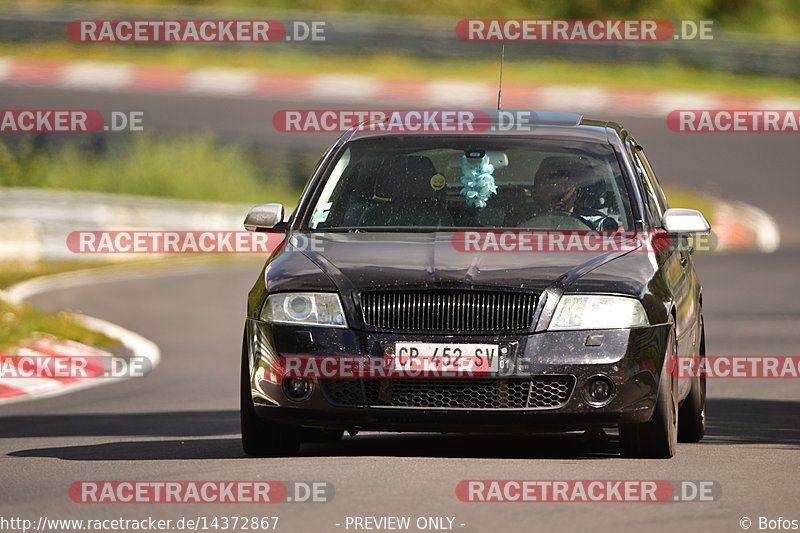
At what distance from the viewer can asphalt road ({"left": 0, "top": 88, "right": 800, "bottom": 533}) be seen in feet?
23.6

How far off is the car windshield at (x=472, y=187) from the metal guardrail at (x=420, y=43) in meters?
30.4

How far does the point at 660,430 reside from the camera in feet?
27.9

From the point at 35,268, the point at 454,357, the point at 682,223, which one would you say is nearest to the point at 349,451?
the point at 454,357

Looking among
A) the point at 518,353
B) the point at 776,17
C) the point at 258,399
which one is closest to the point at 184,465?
the point at 258,399

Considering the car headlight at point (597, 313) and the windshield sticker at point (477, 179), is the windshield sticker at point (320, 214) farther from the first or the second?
the car headlight at point (597, 313)

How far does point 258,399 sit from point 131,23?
3245cm

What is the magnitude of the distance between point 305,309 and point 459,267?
29.9 inches

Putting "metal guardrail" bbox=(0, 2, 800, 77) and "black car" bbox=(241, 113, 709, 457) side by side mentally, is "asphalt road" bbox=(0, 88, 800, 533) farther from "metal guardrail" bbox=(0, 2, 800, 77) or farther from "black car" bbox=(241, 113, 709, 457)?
"metal guardrail" bbox=(0, 2, 800, 77)

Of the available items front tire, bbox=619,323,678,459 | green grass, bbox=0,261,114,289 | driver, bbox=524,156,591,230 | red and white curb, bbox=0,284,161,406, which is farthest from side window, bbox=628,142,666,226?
green grass, bbox=0,261,114,289

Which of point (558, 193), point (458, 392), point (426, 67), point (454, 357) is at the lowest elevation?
point (458, 392)

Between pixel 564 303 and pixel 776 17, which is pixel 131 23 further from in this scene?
pixel 564 303

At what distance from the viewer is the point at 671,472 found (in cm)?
816

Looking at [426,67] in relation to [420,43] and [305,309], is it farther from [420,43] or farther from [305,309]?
[305,309]

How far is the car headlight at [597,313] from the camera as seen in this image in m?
8.26
